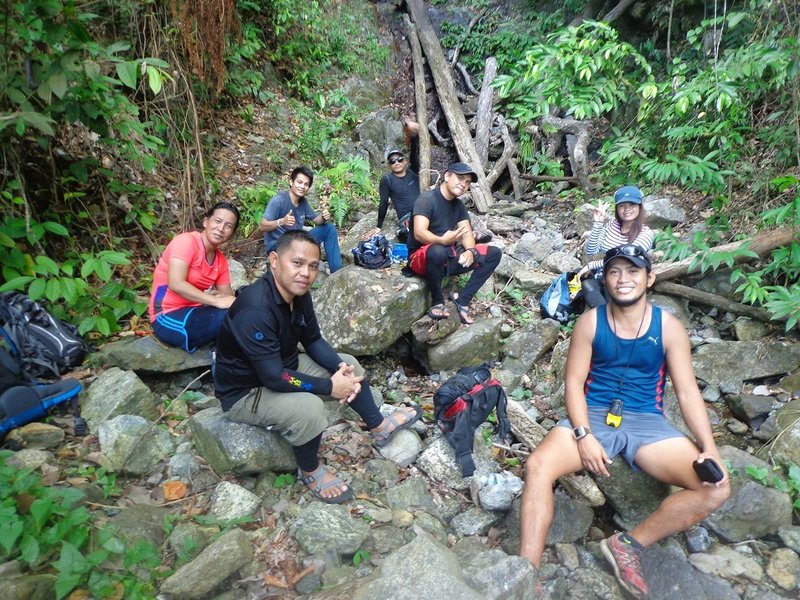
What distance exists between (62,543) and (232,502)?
935 millimetres

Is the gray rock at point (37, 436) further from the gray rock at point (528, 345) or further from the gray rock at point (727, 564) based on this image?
the gray rock at point (727, 564)

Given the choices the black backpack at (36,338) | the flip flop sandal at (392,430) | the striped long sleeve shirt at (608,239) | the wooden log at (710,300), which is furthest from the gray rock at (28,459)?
the wooden log at (710,300)

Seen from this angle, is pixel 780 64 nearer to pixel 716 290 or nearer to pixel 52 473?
pixel 716 290

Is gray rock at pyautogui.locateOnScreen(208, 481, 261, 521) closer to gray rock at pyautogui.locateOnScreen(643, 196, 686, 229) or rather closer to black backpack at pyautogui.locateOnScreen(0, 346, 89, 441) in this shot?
black backpack at pyautogui.locateOnScreen(0, 346, 89, 441)

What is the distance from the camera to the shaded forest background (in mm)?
3719

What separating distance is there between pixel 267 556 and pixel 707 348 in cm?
431

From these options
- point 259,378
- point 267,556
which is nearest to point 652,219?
point 259,378

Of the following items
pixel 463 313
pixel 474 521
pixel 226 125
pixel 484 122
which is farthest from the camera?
pixel 484 122

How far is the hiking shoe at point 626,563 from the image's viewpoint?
2592mm

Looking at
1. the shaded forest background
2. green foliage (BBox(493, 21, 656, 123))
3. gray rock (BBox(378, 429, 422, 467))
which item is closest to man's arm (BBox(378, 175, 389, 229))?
the shaded forest background

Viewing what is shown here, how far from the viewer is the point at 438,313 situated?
4.90 meters

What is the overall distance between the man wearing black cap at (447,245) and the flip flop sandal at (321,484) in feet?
6.95

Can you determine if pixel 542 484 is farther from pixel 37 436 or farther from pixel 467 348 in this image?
pixel 37 436

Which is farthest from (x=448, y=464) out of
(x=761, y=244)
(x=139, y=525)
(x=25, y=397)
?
(x=761, y=244)
